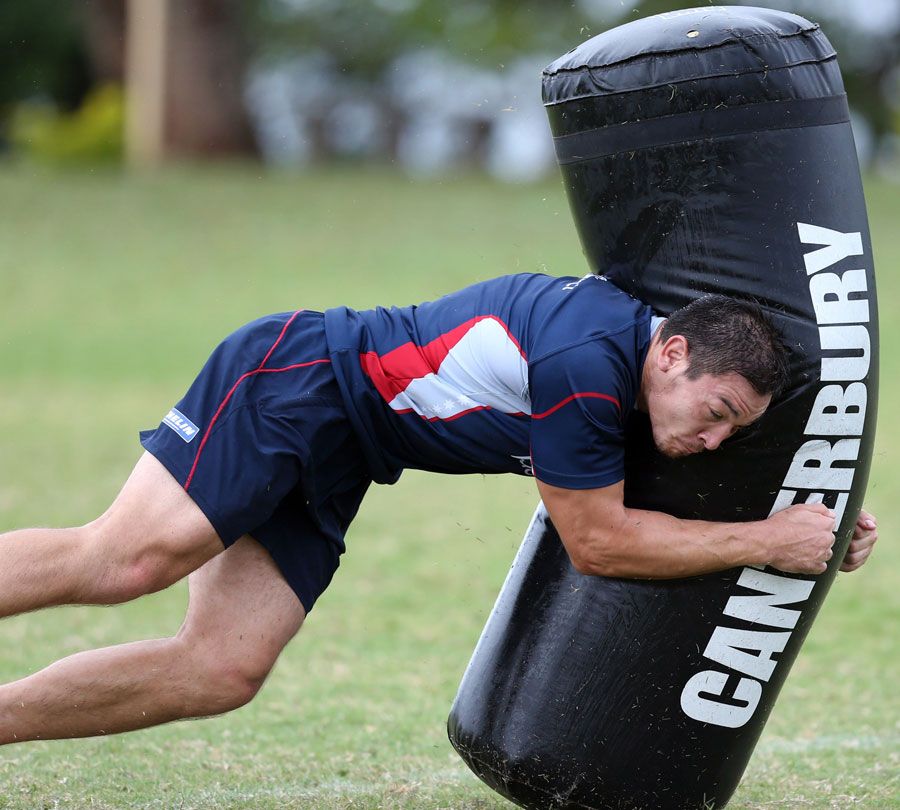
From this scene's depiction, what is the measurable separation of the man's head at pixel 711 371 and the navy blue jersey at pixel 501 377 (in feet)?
0.28

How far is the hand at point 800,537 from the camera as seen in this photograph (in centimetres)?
371

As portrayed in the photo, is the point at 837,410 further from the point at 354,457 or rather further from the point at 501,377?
the point at 354,457

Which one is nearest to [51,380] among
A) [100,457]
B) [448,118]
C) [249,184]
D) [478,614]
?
[100,457]


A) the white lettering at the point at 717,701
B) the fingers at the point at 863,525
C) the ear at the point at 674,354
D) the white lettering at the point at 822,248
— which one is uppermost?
the white lettering at the point at 822,248

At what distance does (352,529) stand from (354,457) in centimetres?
448

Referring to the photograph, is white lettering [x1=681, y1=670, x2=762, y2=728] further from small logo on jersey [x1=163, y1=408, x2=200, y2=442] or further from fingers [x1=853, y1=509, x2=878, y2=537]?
small logo on jersey [x1=163, y1=408, x2=200, y2=442]

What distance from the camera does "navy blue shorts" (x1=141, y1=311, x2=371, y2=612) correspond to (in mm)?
3719

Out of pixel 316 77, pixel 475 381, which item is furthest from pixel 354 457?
pixel 316 77

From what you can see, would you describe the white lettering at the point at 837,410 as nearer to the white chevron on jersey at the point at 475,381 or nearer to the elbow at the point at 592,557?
the elbow at the point at 592,557

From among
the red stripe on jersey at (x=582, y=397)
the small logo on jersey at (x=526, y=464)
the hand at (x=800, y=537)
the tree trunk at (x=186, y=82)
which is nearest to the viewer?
the red stripe on jersey at (x=582, y=397)

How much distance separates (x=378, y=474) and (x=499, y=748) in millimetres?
842

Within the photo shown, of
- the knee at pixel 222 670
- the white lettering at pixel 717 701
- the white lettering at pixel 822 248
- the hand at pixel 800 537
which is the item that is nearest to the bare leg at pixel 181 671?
the knee at pixel 222 670

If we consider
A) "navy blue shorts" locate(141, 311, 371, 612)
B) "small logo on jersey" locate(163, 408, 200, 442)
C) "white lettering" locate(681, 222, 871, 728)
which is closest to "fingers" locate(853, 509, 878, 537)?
"white lettering" locate(681, 222, 871, 728)

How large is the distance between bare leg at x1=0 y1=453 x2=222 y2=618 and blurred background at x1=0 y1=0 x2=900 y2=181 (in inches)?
522
